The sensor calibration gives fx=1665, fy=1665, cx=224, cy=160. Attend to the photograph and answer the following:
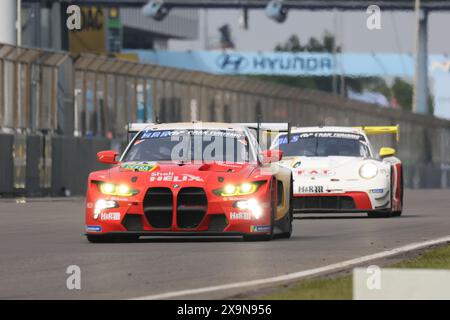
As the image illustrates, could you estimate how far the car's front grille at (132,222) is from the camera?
635 inches

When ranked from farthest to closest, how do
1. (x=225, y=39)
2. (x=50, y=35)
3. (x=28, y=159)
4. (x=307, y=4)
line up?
(x=225, y=39)
(x=307, y=4)
(x=50, y=35)
(x=28, y=159)

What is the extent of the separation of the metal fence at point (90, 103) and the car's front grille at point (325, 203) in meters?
10.6

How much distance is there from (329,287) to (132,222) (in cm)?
566

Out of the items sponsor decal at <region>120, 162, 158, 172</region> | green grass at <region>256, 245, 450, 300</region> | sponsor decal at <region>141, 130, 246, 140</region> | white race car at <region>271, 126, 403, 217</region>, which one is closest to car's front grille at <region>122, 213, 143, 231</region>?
sponsor decal at <region>120, 162, 158, 172</region>

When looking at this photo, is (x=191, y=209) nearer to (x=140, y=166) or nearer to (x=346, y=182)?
(x=140, y=166)

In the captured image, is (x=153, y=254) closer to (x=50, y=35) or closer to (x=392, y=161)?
(x=392, y=161)

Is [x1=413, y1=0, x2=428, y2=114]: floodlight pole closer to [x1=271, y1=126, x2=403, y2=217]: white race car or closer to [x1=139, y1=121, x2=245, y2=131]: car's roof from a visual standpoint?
[x1=271, y1=126, x2=403, y2=217]: white race car

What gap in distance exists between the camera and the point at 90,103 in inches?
1650

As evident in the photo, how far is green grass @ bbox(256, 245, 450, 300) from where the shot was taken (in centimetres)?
1007

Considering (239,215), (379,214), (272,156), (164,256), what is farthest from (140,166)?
(379,214)

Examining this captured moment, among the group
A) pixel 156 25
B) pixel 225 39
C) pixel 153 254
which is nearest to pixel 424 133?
pixel 156 25

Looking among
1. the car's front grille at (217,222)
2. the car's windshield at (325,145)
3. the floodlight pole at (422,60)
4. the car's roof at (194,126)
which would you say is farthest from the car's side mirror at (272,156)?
the floodlight pole at (422,60)

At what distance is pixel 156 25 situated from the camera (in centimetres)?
12150
